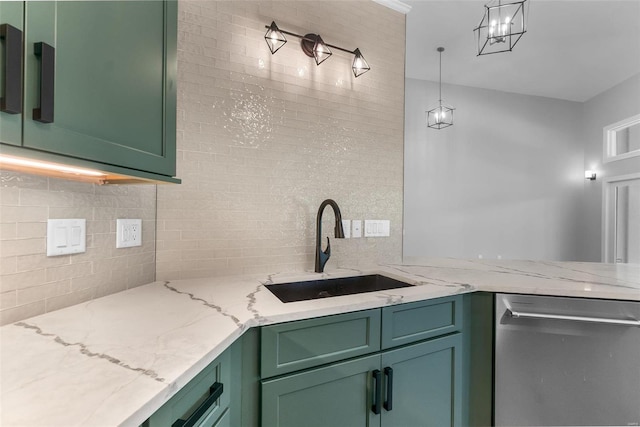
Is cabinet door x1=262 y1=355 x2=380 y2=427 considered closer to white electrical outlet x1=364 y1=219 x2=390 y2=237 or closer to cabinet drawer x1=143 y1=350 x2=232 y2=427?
cabinet drawer x1=143 y1=350 x2=232 y2=427

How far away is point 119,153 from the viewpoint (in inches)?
30.1

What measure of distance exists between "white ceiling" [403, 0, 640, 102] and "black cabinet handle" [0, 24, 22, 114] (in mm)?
3130

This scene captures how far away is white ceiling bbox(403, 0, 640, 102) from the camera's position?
297 cm

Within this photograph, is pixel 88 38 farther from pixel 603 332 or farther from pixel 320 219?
pixel 603 332

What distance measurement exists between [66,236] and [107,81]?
21.1 inches

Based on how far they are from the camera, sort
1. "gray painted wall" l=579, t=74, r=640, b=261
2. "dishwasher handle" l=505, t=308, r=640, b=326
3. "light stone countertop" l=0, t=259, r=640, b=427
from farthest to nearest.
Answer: "gray painted wall" l=579, t=74, r=640, b=261, "dishwasher handle" l=505, t=308, r=640, b=326, "light stone countertop" l=0, t=259, r=640, b=427

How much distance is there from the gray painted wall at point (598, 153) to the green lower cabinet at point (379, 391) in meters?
5.82

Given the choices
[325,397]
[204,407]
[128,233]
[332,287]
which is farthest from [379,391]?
[128,233]

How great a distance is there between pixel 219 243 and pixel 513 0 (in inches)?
135

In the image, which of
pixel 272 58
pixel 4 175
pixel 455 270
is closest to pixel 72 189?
pixel 4 175

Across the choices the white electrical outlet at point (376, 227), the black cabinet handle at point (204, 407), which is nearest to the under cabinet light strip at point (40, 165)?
the black cabinet handle at point (204, 407)

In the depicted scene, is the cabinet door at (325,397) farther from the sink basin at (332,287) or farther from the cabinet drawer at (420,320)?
the sink basin at (332,287)

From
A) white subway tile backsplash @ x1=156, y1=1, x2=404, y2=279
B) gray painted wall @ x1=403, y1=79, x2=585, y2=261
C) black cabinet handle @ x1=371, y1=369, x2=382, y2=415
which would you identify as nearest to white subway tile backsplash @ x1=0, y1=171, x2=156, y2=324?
white subway tile backsplash @ x1=156, y1=1, x2=404, y2=279

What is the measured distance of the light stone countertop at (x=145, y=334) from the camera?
474 millimetres
